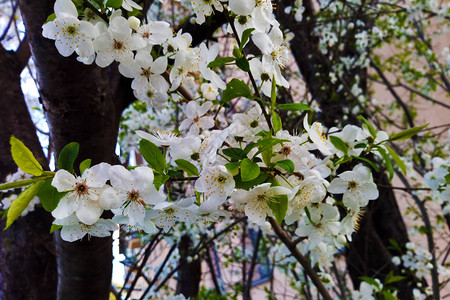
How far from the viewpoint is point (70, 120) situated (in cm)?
118

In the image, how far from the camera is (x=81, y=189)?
684mm

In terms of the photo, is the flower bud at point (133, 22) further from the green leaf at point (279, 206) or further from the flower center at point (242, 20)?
the green leaf at point (279, 206)

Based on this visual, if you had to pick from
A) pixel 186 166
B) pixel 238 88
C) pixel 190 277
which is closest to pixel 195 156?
pixel 186 166

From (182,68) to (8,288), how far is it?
1386 millimetres

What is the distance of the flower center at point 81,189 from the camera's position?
68 cm

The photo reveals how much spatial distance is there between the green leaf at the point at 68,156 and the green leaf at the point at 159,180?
0.50ft

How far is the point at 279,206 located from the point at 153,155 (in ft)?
0.83

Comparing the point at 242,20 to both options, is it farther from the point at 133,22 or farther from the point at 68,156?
the point at 68,156

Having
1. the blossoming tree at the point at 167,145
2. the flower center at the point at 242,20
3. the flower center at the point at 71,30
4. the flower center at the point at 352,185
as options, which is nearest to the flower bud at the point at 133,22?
the blossoming tree at the point at 167,145

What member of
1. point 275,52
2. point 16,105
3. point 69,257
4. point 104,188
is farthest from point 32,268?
point 275,52

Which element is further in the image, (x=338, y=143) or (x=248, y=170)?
(x=338, y=143)

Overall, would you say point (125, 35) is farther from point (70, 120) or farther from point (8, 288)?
point (8, 288)

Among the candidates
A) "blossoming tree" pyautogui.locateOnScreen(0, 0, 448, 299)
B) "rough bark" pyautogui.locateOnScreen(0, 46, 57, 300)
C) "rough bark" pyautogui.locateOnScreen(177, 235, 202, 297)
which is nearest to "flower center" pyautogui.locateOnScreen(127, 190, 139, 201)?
"blossoming tree" pyautogui.locateOnScreen(0, 0, 448, 299)

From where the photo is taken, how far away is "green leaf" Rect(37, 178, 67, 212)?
67cm
